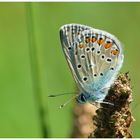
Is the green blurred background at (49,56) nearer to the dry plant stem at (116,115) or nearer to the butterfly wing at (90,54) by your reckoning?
the butterfly wing at (90,54)

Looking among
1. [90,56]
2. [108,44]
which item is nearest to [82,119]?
[90,56]

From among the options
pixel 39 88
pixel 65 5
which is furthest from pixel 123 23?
pixel 39 88

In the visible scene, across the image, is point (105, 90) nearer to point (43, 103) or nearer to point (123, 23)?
point (43, 103)

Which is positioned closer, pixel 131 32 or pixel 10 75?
pixel 10 75

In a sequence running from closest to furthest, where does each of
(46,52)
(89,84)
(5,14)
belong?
(89,84) → (46,52) → (5,14)

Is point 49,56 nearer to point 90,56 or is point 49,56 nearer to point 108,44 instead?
point 90,56

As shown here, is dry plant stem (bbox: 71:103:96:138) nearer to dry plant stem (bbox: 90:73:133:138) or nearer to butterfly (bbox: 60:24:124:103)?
butterfly (bbox: 60:24:124:103)
